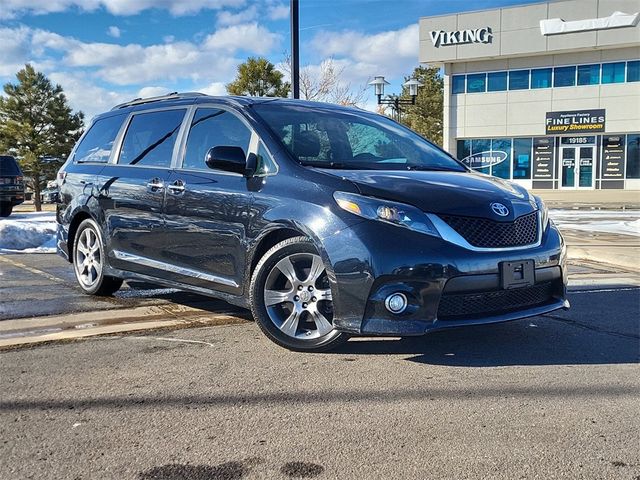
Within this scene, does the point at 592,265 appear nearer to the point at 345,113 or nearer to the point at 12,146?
the point at 345,113

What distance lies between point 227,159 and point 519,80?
31.6 metres

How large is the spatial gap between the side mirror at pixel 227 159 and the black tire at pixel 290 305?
655 mm

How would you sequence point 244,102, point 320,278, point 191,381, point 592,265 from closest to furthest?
1. point 191,381
2. point 320,278
3. point 244,102
4. point 592,265

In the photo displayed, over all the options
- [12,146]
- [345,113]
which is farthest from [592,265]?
[12,146]

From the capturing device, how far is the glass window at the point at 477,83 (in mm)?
33562

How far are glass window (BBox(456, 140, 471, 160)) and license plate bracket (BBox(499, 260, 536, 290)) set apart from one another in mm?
31551

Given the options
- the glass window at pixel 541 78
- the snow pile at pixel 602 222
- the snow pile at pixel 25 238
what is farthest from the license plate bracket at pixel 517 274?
the glass window at pixel 541 78

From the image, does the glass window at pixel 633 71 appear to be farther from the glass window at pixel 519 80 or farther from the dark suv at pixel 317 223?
the dark suv at pixel 317 223

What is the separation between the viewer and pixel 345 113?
5312 mm

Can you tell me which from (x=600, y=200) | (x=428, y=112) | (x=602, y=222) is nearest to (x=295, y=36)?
(x=602, y=222)

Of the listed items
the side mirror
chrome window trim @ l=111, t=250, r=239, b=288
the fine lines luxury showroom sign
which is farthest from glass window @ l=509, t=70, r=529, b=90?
the side mirror

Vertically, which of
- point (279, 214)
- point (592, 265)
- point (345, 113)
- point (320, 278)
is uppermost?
point (345, 113)

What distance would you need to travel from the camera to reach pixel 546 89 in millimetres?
32344

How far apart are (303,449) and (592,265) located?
717 centimetres
